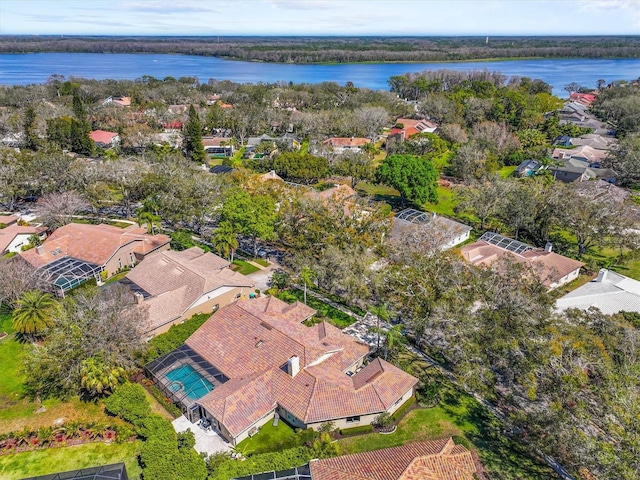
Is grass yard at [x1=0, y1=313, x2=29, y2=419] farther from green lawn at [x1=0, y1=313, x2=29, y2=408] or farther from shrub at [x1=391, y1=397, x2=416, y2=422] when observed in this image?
shrub at [x1=391, y1=397, x2=416, y2=422]

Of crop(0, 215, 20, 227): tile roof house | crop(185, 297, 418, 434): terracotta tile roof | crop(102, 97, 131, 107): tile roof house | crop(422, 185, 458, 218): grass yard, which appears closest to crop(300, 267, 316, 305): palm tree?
crop(185, 297, 418, 434): terracotta tile roof

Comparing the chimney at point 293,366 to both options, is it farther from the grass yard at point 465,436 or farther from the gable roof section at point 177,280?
the gable roof section at point 177,280

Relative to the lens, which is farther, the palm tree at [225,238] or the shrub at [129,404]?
A: the palm tree at [225,238]

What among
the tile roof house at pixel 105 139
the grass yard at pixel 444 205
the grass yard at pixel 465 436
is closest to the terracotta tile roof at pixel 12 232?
the tile roof house at pixel 105 139

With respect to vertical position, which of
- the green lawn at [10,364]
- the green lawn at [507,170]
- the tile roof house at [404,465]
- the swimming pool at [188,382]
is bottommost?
the green lawn at [10,364]

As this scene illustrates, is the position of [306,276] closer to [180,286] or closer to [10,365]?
[180,286]

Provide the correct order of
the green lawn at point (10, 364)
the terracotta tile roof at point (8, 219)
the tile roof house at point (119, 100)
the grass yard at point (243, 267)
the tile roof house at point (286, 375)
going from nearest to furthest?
the tile roof house at point (286, 375) → the green lawn at point (10, 364) → the grass yard at point (243, 267) → the terracotta tile roof at point (8, 219) → the tile roof house at point (119, 100)
